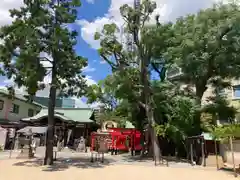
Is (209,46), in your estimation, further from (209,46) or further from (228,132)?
(228,132)

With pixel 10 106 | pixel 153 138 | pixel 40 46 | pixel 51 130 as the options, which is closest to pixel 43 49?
pixel 40 46

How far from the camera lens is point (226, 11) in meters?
17.2

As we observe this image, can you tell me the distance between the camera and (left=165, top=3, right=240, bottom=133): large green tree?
1599 cm

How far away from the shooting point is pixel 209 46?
53.4 feet

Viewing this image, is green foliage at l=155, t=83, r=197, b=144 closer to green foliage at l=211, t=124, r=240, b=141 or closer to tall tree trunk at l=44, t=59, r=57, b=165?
green foliage at l=211, t=124, r=240, b=141

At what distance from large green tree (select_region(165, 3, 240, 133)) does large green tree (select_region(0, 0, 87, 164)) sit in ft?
23.8

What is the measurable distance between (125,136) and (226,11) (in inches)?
→ 502

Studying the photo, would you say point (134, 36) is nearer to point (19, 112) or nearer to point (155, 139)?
point (155, 139)

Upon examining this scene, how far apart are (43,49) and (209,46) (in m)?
10.5

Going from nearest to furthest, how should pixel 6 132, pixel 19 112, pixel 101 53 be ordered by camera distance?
1. pixel 101 53
2. pixel 6 132
3. pixel 19 112

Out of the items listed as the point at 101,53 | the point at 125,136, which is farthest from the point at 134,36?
the point at 125,136

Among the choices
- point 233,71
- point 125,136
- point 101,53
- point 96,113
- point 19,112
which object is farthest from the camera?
point 96,113

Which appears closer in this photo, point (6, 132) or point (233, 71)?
point (233, 71)

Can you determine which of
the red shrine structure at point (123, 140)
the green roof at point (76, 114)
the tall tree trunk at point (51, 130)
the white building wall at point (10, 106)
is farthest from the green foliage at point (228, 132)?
the white building wall at point (10, 106)
